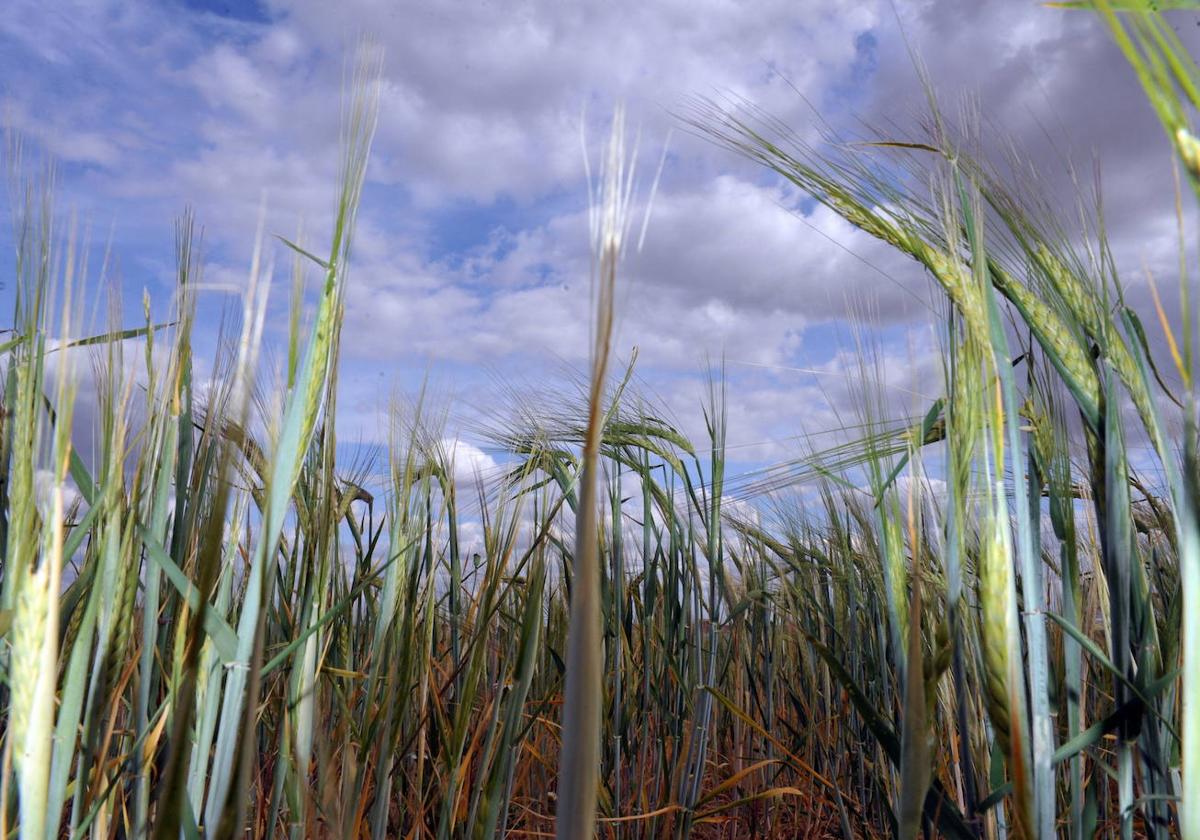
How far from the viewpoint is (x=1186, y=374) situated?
0.71 m

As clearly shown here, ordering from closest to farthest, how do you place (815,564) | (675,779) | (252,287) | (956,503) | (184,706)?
(184,706), (252,287), (956,503), (675,779), (815,564)

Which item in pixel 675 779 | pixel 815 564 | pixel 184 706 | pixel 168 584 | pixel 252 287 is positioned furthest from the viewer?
pixel 815 564

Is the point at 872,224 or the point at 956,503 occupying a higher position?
the point at 872,224

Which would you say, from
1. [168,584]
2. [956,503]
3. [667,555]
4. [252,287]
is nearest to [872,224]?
[956,503]

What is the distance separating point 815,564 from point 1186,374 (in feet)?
8.17

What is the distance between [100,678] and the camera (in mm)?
873

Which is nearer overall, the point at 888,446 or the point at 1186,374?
the point at 1186,374

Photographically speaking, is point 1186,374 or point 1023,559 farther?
point 1023,559

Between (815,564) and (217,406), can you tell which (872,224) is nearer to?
(217,406)

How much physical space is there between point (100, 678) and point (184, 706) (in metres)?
0.54

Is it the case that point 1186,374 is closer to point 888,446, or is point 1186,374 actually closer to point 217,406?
point 888,446

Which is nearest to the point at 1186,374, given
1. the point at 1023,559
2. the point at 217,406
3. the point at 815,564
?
the point at 1023,559

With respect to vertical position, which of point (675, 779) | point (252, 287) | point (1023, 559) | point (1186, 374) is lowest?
point (675, 779)

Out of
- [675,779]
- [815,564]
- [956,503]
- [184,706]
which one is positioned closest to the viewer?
[184,706]
